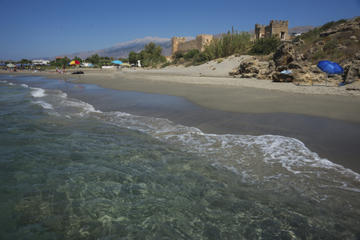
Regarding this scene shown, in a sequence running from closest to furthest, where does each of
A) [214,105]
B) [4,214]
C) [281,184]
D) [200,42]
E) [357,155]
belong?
[4,214]
[281,184]
[357,155]
[214,105]
[200,42]

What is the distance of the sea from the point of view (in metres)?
2.02

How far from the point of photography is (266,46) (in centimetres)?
2353

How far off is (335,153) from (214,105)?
164 inches

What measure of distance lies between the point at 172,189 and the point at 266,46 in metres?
24.4

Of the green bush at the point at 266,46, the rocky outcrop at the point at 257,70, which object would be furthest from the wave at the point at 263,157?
the green bush at the point at 266,46

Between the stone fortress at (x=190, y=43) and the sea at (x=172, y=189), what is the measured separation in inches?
2116

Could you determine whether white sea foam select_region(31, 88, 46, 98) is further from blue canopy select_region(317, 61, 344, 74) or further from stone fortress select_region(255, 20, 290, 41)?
stone fortress select_region(255, 20, 290, 41)

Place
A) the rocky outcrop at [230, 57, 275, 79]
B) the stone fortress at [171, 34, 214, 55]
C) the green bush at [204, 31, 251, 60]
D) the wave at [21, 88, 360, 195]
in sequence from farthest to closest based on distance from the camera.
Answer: the stone fortress at [171, 34, 214, 55], the green bush at [204, 31, 251, 60], the rocky outcrop at [230, 57, 275, 79], the wave at [21, 88, 360, 195]

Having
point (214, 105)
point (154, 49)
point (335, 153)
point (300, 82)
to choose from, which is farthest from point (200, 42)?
point (335, 153)

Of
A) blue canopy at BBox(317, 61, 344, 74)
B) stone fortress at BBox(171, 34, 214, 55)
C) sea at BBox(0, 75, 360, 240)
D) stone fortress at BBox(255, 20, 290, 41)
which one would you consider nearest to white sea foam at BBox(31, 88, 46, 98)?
sea at BBox(0, 75, 360, 240)

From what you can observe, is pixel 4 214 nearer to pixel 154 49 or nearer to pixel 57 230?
pixel 57 230

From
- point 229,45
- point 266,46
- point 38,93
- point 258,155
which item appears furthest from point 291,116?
point 229,45

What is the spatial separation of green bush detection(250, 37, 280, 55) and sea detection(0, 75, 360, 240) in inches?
855

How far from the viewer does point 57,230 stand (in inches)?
78.9
